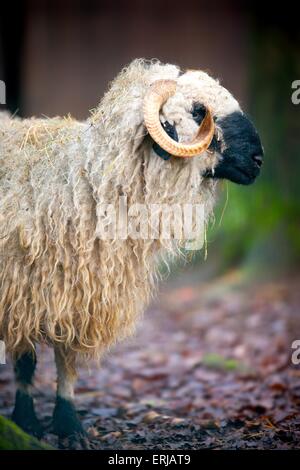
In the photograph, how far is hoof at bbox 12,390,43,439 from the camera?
4594 millimetres

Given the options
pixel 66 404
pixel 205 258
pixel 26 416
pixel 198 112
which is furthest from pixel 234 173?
pixel 26 416

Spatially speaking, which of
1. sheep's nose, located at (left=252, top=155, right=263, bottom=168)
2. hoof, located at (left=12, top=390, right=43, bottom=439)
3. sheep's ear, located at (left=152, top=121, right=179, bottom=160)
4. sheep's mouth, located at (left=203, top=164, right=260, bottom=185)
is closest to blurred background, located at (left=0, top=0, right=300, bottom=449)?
hoof, located at (left=12, top=390, right=43, bottom=439)

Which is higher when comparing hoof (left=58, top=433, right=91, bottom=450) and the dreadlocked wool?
the dreadlocked wool

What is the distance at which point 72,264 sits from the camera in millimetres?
4125

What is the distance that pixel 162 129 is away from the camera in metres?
3.82

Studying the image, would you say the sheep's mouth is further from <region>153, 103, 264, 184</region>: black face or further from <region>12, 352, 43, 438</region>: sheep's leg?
<region>12, 352, 43, 438</region>: sheep's leg

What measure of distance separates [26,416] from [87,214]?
4.95 feet

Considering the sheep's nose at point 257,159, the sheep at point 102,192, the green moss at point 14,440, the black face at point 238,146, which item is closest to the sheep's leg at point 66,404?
the sheep at point 102,192

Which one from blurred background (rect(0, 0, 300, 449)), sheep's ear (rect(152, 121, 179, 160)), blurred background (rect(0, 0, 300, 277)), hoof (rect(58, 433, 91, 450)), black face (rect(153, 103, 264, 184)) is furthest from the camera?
blurred background (rect(0, 0, 300, 277))

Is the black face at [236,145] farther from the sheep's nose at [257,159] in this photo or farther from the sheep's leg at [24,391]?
the sheep's leg at [24,391]

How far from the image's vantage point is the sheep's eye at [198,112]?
13.3 feet

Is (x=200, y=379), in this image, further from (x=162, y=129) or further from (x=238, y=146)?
(x=162, y=129)
